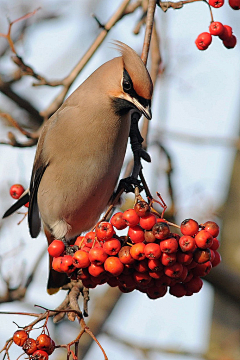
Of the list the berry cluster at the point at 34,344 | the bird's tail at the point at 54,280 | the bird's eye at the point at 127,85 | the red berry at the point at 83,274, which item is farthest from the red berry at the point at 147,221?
the bird's tail at the point at 54,280

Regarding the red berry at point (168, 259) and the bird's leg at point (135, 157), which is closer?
the red berry at point (168, 259)

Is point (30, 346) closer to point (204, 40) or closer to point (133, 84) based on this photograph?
point (133, 84)

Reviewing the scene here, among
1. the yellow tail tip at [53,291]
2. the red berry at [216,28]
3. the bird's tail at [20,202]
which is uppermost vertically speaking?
the red berry at [216,28]

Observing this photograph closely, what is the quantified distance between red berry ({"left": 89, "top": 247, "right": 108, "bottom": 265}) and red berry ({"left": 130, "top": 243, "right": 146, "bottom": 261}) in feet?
0.58

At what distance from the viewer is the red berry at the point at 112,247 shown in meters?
2.60

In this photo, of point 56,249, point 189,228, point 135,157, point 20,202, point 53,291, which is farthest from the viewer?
point 53,291

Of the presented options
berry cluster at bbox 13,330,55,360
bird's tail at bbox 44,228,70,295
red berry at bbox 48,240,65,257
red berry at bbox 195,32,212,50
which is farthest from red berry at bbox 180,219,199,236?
bird's tail at bbox 44,228,70,295

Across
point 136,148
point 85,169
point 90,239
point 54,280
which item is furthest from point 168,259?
point 54,280

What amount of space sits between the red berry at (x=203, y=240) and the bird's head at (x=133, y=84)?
85cm

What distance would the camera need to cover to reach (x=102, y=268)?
2711 millimetres

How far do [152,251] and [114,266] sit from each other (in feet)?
0.72

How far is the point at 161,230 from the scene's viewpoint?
2.46m

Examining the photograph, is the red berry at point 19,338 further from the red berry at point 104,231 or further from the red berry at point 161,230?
the red berry at point 161,230

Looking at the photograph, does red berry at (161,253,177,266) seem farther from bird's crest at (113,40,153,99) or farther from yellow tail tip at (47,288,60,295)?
yellow tail tip at (47,288,60,295)
